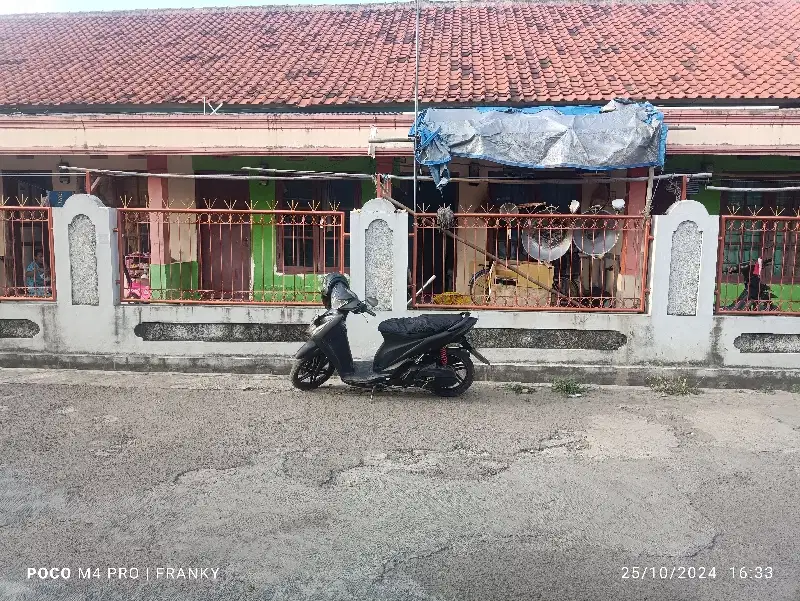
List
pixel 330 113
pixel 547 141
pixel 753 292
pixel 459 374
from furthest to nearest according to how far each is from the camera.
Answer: pixel 330 113 < pixel 753 292 < pixel 547 141 < pixel 459 374

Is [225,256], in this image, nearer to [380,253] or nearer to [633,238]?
[380,253]

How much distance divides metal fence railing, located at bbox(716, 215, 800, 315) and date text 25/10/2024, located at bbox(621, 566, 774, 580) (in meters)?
3.68

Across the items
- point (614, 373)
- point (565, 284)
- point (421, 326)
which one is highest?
point (565, 284)

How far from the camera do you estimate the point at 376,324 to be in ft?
20.2

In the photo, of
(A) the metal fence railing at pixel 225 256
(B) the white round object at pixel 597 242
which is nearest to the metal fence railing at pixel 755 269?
(B) the white round object at pixel 597 242

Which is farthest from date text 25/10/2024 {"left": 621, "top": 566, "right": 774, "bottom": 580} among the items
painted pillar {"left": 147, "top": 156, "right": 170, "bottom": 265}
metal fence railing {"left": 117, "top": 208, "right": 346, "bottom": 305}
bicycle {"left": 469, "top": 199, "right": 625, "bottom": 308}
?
painted pillar {"left": 147, "top": 156, "right": 170, "bottom": 265}

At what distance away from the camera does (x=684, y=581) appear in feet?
9.07

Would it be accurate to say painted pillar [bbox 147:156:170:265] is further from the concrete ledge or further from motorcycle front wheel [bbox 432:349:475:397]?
motorcycle front wheel [bbox 432:349:475:397]

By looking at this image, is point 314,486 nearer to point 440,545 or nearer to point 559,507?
point 440,545

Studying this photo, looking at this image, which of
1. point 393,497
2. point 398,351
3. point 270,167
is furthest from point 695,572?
point 270,167

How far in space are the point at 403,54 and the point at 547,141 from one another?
5285mm

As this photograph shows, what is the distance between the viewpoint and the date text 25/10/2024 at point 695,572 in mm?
2789

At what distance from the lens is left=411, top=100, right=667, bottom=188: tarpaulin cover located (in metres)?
6.88

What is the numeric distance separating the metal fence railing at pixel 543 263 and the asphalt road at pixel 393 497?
4.07ft
